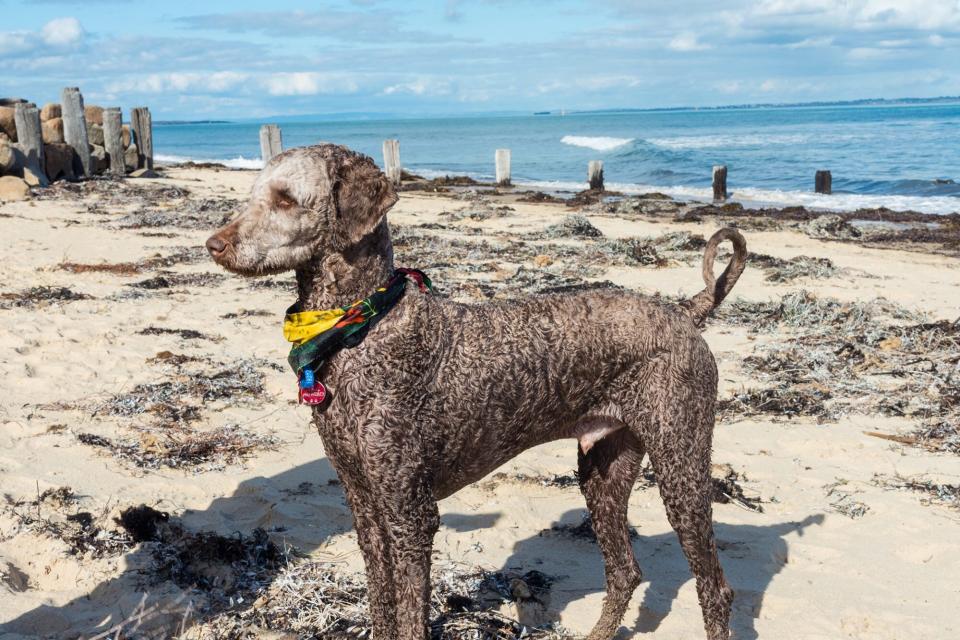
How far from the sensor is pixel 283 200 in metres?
2.90

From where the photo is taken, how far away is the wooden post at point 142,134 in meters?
24.4

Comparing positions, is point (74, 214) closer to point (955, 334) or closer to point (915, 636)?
point (955, 334)

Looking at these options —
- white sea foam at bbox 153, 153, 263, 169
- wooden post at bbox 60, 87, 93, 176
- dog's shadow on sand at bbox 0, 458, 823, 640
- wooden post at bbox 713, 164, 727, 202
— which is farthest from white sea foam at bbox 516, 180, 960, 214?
dog's shadow on sand at bbox 0, 458, 823, 640

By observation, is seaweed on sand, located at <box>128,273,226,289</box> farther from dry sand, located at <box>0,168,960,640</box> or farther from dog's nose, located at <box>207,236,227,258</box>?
dog's nose, located at <box>207,236,227,258</box>

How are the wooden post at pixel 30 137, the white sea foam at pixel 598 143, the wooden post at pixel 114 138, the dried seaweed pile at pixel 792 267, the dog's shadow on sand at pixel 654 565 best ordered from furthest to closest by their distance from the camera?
the white sea foam at pixel 598 143
the wooden post at pixel 114 138
the wooden post at pixel 30 137
the dried seaweed pile at pixel 792 267
the dog's shadow on sand at pixel 654 565

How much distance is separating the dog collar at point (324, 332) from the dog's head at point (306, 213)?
202 mm

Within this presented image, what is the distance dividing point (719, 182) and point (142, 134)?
16897mm

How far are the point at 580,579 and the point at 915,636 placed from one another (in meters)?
1.60

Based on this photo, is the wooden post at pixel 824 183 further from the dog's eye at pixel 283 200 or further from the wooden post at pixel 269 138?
the dog's eye at pixel 283 200

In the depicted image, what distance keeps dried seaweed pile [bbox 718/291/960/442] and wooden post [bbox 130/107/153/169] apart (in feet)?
64.5

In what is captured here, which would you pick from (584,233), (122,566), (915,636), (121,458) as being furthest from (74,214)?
(915,636)

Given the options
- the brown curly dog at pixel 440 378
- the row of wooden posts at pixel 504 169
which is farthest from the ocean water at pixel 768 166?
the brown curly dog at pixel 440 378

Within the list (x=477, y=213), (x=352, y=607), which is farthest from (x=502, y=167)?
(x=352, y=607)

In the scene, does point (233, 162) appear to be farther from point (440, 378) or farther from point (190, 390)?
point (440, 378)
